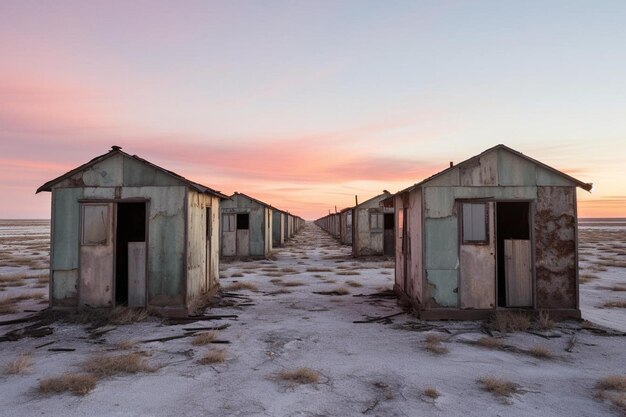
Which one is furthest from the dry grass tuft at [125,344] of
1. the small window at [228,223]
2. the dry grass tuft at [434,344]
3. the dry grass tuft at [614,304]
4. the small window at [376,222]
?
the small window at [376,222]

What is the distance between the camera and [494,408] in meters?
5.39

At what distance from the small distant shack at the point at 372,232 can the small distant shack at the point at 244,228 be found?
5.68 meters

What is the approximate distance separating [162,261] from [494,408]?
307 inches

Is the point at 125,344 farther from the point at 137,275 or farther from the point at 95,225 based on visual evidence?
the point at 95,225

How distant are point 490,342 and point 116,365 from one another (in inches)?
263

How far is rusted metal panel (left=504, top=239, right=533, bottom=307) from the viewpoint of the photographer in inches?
394

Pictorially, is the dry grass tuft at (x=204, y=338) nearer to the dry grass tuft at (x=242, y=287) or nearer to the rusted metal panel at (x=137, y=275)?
the rusted metal panel at (x=137, y=275)

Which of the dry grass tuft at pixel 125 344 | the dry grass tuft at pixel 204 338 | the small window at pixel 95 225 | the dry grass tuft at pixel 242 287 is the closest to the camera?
the dry grass tuft at pixel 125 344

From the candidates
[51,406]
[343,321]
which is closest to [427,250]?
[343,321]

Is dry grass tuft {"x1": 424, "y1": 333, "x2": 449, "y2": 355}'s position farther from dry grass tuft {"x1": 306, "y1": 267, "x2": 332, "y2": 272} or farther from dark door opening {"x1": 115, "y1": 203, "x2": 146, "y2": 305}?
dry grass tuft {"x1": 306, "y1": 267, "x2": 332, "y2": 272}

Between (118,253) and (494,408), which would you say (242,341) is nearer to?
(494,408)

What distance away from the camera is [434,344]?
8102 mm

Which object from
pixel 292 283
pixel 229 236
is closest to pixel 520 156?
pixel 292 283

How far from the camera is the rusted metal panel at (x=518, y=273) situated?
32.8 ft
